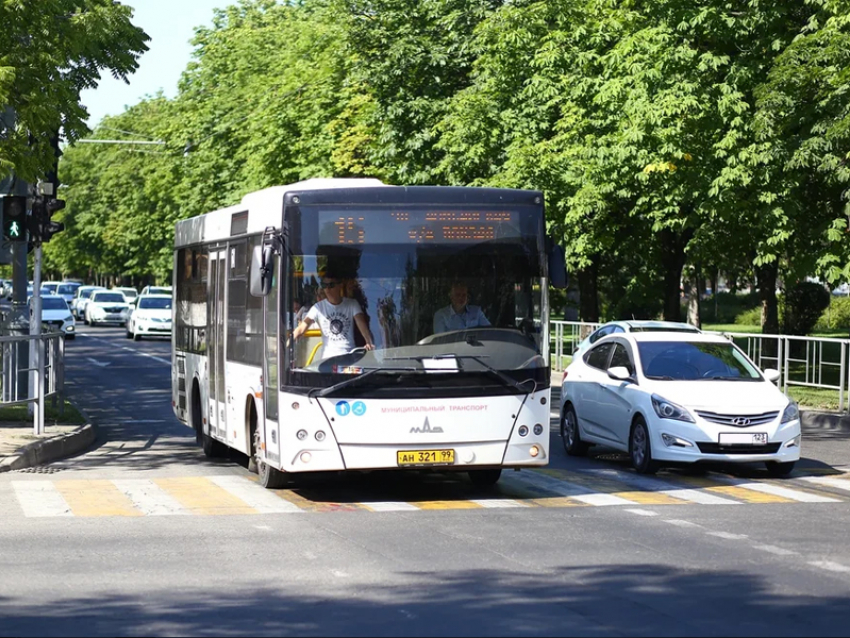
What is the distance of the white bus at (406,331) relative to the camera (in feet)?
43.3

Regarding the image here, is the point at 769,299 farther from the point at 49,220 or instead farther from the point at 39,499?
the point at 39,499

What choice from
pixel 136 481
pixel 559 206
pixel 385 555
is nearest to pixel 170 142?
pixel 559 206

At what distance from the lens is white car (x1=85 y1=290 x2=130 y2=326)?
68.9 metres

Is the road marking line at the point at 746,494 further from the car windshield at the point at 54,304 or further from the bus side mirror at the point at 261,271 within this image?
the car windshield at the point at 54,304

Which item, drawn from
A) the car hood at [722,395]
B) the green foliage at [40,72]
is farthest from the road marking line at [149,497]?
the car hood at [722,395]

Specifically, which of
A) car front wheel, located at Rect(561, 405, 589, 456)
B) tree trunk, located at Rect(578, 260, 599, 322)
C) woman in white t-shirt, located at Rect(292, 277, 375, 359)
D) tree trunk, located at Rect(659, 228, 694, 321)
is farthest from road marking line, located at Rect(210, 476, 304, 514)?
tree trunk, located at Rect(578, 260, 599, 322)

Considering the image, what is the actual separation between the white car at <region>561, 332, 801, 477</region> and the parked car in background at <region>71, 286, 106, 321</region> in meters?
58.9

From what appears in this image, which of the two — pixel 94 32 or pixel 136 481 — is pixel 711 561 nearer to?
pixel 136 481

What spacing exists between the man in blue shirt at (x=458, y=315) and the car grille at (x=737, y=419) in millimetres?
3314

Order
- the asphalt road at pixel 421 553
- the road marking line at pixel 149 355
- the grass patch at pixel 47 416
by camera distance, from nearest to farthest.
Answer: the asphalt road at pixel 421 553 → the grass patch at pixel 47 416 → the road marking line at pixel 149 355

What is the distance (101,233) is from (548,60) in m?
69.4

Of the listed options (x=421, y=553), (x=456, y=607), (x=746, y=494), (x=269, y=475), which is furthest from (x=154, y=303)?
(x=456, y=607)

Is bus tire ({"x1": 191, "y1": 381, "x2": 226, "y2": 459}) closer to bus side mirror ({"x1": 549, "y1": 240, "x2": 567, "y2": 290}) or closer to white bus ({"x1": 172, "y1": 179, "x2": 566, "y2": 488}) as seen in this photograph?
white bus ({"x1": 172, "y1": 179, "x2": 566, "y2": 488})

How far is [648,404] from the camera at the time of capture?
16094mm
